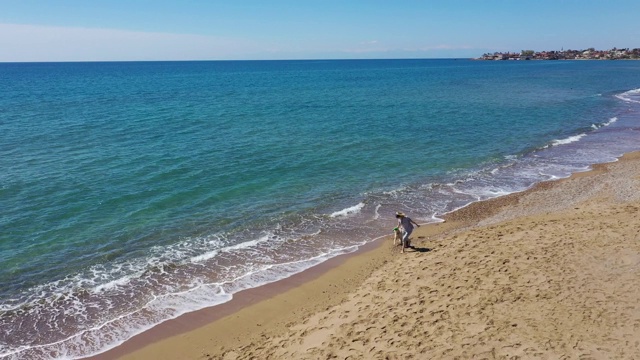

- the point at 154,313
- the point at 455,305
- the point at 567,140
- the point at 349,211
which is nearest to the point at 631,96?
the point at 567,140

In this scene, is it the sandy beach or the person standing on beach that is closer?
the sandy beach

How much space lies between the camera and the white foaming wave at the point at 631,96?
6298 cm

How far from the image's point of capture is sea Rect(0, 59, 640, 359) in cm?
1509

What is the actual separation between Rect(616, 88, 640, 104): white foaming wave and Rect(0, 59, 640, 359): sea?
1508 centimetres

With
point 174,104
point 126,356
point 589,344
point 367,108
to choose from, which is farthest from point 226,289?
point 174,104

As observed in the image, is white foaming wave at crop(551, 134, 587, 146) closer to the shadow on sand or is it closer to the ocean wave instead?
the ocean wave

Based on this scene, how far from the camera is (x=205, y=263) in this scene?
56.6 ft

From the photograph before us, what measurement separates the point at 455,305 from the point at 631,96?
7388cm

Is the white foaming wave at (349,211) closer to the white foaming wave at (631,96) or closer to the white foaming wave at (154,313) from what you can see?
the white foaming wave at (154,313)

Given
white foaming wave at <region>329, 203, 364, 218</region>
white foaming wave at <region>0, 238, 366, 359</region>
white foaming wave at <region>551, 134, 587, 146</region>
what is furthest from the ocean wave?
white foaming wave at <region>0, 238, 366, 359</region>

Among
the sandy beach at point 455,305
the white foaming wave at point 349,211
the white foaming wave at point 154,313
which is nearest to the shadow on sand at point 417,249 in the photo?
Answer: the sandy beach at point 455,305

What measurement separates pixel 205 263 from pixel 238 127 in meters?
27.7

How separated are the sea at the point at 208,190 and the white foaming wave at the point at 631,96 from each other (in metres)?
15.1

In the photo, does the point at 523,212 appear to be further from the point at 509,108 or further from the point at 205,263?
the point at 509,108
